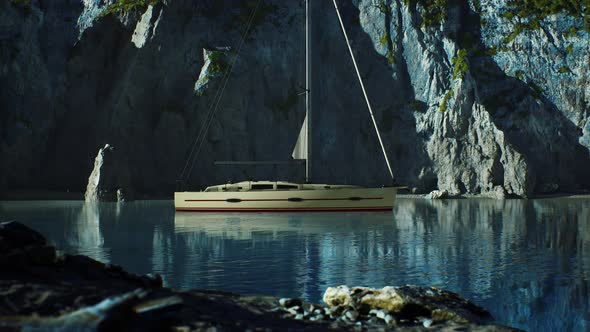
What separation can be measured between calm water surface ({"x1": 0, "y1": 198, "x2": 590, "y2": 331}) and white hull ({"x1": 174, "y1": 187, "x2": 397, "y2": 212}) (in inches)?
114

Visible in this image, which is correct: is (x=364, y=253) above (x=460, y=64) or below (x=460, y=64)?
below

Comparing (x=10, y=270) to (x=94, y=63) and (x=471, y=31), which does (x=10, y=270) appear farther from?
Result: (x=471, y=31)

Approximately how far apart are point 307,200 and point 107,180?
33.0 metres

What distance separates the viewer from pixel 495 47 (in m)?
96.5

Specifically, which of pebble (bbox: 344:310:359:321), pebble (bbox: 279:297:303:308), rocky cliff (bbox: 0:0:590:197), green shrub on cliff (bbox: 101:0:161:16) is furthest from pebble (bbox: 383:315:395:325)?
green shrub on cliff (bbox: 101:0:161:16)

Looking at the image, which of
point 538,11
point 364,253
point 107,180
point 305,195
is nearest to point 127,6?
point 107,180

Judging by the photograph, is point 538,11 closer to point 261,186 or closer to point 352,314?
point 261,186

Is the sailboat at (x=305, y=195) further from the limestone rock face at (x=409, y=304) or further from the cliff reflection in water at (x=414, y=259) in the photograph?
the limestone rock face at (x=409, y=304)

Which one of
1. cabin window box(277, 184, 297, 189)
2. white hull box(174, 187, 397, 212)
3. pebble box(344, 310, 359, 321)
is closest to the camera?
pebble box(344, 310, 359, 321)

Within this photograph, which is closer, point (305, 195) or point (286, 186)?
point (305, 195)

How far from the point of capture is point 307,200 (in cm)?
5447

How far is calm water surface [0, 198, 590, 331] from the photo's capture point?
19953 mm

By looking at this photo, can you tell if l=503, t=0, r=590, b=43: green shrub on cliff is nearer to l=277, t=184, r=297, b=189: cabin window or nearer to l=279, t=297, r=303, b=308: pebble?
l=277, t=184, r=297, b=189: cabin window

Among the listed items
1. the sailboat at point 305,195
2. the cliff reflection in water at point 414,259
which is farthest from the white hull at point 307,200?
the cliff reflection in water at point 414,259
